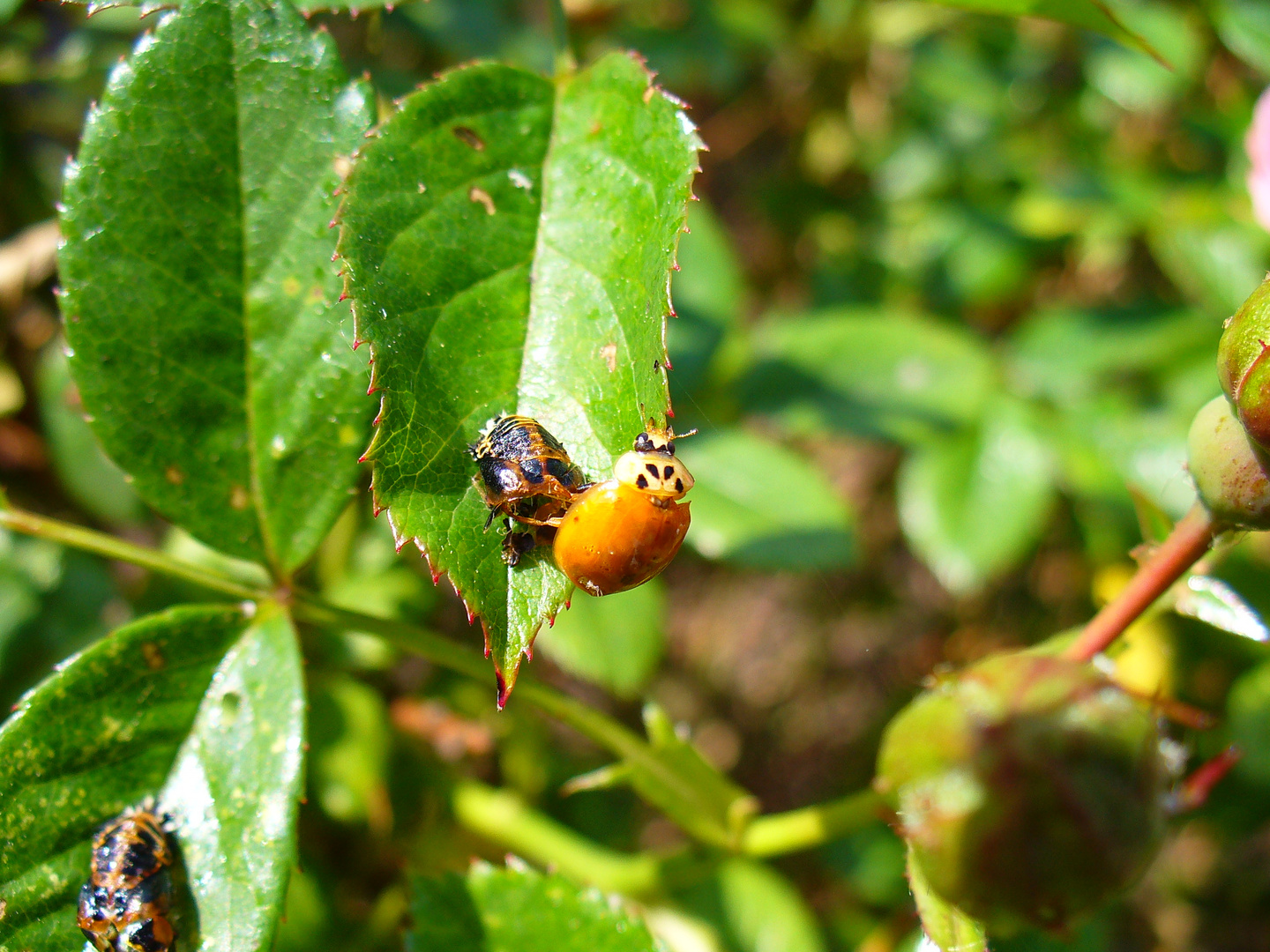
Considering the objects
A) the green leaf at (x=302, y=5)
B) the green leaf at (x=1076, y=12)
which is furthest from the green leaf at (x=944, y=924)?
the green leaf at (x=302, y=5)

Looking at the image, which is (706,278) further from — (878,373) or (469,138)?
(469,138)

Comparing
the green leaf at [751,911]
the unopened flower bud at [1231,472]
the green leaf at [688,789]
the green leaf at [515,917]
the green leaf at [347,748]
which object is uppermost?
the unopened flower bud at [1231,472]

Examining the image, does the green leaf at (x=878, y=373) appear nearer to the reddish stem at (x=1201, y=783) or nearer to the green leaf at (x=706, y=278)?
the green leaf at (x=706, y=278)

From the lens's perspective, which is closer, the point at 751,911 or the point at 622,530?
the point at 622,530

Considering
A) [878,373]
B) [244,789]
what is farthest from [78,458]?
[878,373]

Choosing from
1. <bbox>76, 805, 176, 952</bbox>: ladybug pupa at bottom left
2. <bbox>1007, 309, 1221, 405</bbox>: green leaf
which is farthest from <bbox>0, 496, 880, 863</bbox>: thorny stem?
<bbox>1007, 309, 1221, 405</bbox>: green leaf
